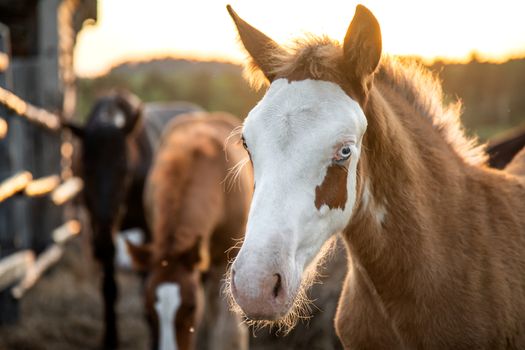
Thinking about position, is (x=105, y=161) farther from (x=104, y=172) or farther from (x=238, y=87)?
(x=238, y=87)

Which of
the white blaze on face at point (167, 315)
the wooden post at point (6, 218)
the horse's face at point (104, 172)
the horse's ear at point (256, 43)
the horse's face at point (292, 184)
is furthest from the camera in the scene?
the horse's face at point (104, 172)

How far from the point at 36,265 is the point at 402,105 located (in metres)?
4.99

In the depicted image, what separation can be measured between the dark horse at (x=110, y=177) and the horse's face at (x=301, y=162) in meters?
3.49

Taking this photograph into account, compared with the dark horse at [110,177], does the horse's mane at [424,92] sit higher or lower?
higher

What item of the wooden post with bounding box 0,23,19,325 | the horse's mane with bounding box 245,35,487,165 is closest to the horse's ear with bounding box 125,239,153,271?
the wooden post with bounding box 0,23,19,325

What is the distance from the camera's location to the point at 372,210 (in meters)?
2.54

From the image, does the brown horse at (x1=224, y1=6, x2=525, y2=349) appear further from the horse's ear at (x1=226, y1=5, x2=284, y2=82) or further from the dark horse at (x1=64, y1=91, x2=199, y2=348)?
the dark horse at (x1=64, y1=91, x2=199, y2=348)

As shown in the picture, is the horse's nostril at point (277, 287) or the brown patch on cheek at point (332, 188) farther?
the brown patch on cheek at point (332, 188)

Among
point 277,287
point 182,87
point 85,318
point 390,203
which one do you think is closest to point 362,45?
point 390,203

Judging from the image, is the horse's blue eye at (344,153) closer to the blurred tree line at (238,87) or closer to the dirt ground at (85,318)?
the dirt ground at (85,318)

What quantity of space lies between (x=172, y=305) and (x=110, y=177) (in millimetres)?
2083

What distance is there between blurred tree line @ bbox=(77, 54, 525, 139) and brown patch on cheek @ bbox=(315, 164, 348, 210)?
22.1ft

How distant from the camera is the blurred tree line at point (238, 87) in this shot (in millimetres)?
17438

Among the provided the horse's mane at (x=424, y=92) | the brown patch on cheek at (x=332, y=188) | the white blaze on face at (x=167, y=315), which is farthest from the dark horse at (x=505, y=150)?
the brown patch on cheek at (x=332, y=188)
